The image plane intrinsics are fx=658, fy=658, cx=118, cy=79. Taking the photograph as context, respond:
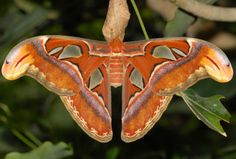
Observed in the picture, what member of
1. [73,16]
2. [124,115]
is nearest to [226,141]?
[73,16]

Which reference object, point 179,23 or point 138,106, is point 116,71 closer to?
point 138,106

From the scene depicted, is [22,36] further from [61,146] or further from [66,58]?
[66,58]

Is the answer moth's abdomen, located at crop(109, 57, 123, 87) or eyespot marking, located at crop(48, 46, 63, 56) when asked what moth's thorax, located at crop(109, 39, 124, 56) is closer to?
A: moth's abdomen, located at crop(109, 57, 123, 87)

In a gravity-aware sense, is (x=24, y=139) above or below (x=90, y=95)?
below

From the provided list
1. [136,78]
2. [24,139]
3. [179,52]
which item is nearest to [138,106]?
[136,78]

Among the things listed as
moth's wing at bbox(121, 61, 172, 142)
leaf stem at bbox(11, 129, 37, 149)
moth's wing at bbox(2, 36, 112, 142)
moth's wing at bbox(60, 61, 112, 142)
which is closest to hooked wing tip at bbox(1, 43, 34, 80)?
moth's wing at bbox(2, 36, 112, 142)

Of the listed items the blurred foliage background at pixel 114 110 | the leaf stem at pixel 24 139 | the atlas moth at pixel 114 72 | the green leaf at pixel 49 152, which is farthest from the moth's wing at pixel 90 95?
the leaf stem at pixel 24 139
